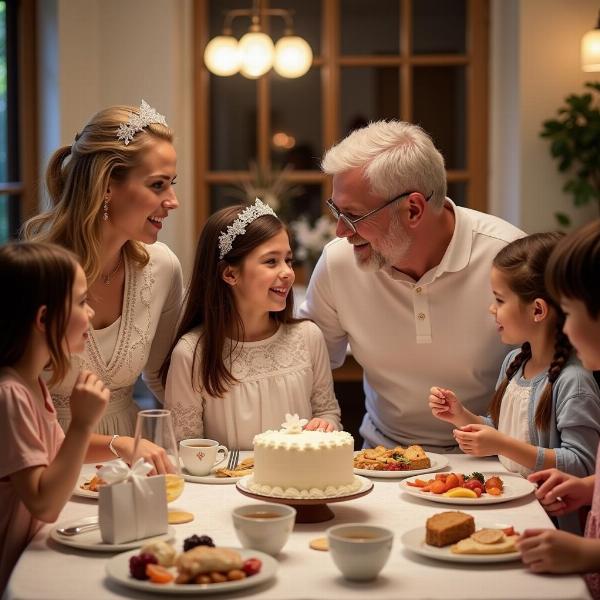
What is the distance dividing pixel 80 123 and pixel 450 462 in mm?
4005

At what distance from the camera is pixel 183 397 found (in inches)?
107

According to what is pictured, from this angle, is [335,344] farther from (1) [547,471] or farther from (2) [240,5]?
(2) [240,5]

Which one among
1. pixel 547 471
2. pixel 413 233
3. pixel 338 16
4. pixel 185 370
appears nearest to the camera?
pixel 547 471

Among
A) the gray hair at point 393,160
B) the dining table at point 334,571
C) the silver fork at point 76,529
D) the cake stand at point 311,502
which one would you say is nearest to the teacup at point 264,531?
the dining table at point 334,571

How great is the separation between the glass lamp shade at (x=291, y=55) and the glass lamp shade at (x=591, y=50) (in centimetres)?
154

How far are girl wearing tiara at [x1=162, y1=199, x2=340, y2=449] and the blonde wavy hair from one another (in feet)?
1.07

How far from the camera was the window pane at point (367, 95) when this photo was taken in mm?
6398

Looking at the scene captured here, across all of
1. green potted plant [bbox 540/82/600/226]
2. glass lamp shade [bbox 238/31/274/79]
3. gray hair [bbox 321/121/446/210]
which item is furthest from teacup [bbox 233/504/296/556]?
green potted plant [bbox 540/82/600/226]

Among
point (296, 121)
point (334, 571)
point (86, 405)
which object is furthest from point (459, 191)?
point (334, 571)

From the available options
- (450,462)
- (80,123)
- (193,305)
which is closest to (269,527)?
(450,462)

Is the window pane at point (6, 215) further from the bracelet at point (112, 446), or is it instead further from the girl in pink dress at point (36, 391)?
the girl in pink dress at point (36, 391)

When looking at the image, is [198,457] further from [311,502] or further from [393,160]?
[393,160]

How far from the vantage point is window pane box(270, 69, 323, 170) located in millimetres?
6477

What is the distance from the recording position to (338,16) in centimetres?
634
